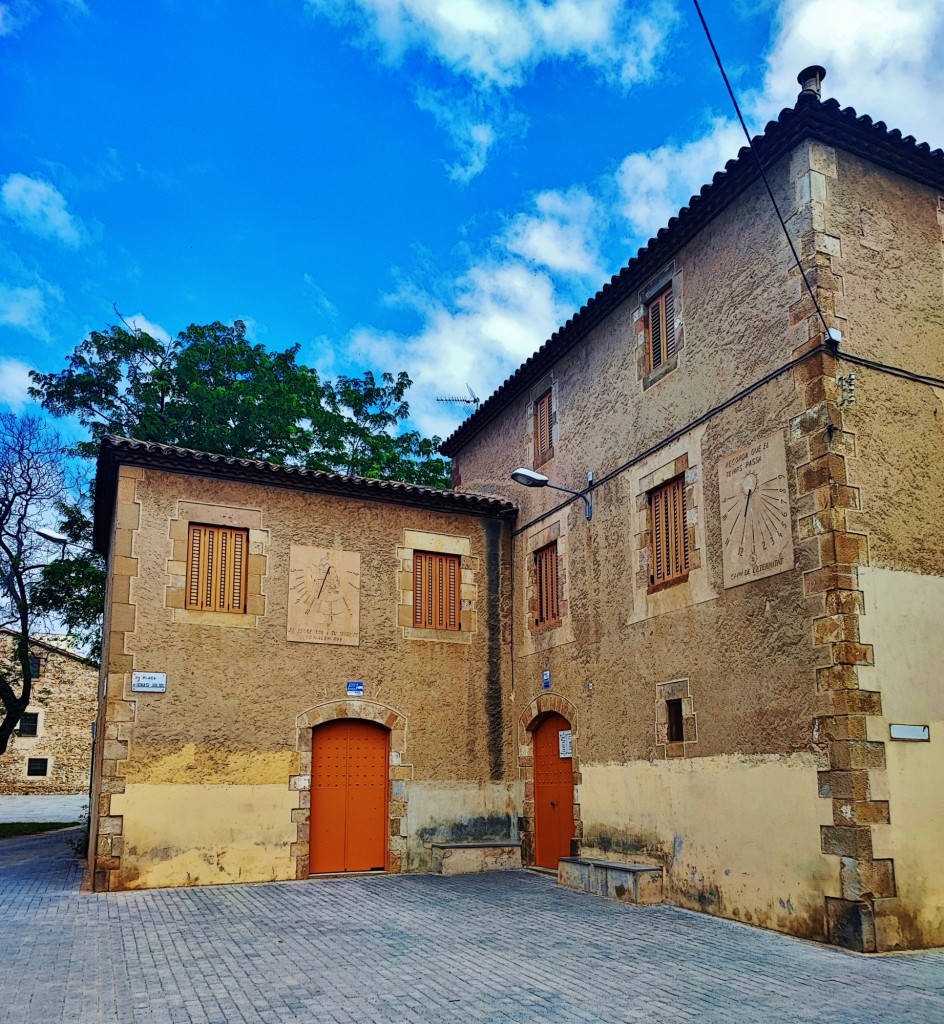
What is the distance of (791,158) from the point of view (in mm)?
9242

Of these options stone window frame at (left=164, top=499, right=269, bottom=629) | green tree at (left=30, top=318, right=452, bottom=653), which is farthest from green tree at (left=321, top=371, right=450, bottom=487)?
stone window frame at (left=164, top=499, right=269, bottom=629)

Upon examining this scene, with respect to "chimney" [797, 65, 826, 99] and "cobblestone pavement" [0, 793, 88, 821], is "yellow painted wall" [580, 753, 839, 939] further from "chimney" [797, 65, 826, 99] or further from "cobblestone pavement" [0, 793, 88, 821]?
"cobblestone pavement" [0, 793, 88, 821]

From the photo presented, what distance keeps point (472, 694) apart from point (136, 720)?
184 inches

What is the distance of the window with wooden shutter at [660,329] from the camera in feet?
36.5

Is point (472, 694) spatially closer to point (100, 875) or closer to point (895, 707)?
point (100, 875)

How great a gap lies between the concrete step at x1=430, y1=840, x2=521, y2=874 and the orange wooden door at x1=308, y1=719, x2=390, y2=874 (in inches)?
31.8

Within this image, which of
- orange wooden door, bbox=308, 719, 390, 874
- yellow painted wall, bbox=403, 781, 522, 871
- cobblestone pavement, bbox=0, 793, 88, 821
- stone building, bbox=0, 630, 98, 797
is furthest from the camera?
stone building, bbox=0, 630, 98, 797

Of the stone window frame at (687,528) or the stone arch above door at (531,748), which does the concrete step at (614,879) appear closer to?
the stone arch above door at (531,748)

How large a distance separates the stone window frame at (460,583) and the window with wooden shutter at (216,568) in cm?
225

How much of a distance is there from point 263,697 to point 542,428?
5.60m

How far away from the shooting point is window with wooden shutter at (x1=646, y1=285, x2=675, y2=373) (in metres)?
11.1

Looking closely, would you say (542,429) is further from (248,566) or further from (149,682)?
(149,682)

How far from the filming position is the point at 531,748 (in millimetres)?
13406

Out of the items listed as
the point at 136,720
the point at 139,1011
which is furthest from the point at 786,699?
the point at 136,720
